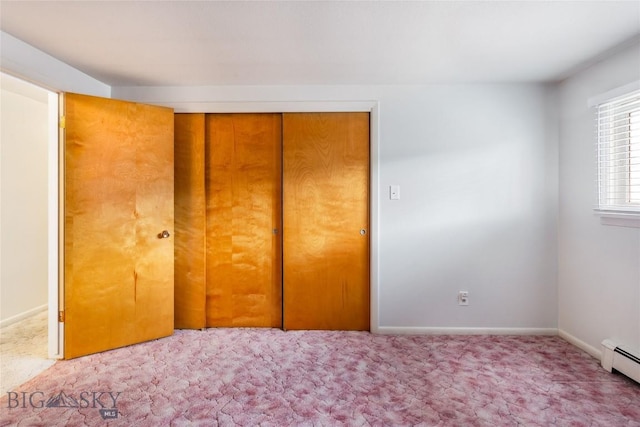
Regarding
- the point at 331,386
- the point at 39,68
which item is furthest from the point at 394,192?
the point at 39,68

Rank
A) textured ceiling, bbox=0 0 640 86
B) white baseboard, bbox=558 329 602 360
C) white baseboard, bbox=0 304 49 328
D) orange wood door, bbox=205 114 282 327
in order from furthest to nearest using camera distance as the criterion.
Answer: white baseboard, bbox=0 304 49 328, orange wood door, bbox=205 114 282 327, white baseboard, bbox=558 329 602 360, textured ceiling, bbox=0 0 640 86

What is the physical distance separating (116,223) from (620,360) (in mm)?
3774

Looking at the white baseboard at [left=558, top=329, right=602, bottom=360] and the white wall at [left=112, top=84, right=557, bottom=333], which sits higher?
the white wall at [left=112, top=84, right=557, bottom=333]

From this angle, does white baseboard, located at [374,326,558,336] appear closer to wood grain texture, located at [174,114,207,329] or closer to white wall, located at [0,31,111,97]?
wood grain texture, located at [174,114,207,329]

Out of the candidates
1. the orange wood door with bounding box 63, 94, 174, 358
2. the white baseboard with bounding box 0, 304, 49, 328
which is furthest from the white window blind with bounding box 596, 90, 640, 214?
the white baseboard with bounding box 0, 304, 49, 328

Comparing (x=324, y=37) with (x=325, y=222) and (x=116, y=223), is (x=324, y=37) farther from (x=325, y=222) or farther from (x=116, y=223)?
(x=116, y=223)

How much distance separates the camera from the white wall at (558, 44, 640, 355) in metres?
2.12

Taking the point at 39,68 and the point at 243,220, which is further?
the point at 243,220

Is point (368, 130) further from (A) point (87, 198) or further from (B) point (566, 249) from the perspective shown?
(A) point (87, 198)

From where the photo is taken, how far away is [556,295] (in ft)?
9.15

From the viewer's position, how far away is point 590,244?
7.97 feet

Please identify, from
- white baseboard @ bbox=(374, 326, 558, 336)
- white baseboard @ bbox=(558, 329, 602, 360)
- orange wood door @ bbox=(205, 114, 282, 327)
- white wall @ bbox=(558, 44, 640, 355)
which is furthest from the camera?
orange wood door @ bbox=(205, 114, 282, 327)

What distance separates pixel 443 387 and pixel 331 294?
1184mm

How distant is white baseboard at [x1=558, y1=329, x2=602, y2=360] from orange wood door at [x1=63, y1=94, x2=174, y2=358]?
3420 mm
